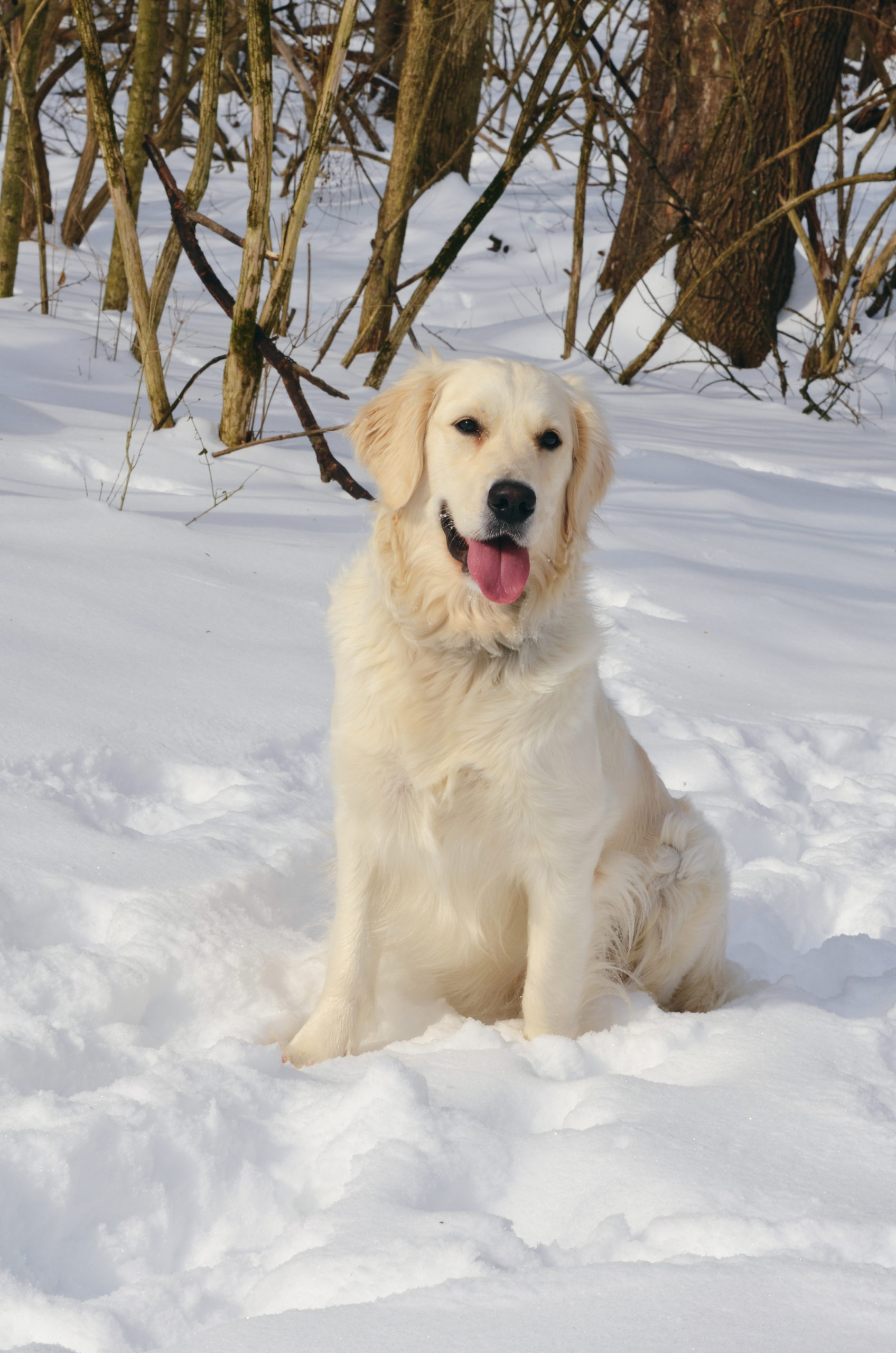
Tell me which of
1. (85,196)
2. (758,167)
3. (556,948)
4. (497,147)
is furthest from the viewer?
(497,147)

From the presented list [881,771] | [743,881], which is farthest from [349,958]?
[881,771]

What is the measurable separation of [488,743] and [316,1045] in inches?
28.1

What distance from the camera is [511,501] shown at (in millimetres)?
2160

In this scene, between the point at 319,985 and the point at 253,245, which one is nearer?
the point at 319,985

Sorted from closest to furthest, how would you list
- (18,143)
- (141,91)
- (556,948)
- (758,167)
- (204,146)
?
(556,948), (204,146), (141,91), (18,143), (758,167)

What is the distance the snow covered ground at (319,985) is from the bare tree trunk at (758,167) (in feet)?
10.4

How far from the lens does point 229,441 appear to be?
15.4 ft

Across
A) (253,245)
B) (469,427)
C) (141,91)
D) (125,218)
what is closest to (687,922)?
(469,427)

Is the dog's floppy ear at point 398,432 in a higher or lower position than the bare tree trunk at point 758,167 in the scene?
lower

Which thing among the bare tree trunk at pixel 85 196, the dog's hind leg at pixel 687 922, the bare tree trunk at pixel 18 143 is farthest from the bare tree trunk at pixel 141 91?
the dog's hind leg at pixel 687 922

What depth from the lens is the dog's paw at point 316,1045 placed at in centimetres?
225

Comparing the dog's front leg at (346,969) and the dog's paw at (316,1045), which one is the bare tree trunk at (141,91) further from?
the dog's paw at (316,1045)

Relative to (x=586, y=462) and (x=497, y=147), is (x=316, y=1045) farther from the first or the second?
(x=497, y=147)

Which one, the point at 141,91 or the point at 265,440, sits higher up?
the point at 141,91
